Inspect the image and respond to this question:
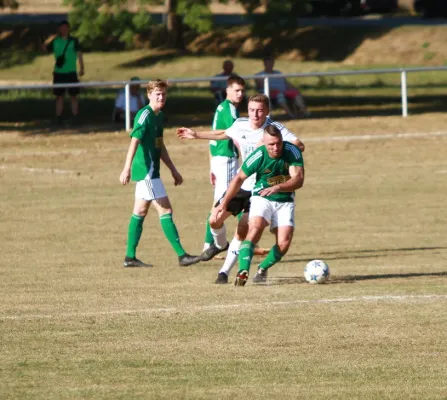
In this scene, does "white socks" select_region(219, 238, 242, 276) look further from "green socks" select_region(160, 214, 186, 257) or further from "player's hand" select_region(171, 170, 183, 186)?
"player's hand" select_region(171, 170, 183, 186)

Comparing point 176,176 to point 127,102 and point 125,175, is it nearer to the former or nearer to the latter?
point 125,175

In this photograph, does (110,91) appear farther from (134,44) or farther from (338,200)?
(338,200)

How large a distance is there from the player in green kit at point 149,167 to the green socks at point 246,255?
1717mm

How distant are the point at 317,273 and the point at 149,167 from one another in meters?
2.38

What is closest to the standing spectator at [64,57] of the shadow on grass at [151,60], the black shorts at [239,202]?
the black shorts at [239,202]

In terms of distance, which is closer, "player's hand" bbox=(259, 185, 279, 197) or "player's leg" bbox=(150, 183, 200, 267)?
"player's hand" bbox=(259, 185, 279, 197)

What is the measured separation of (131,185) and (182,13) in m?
29.6

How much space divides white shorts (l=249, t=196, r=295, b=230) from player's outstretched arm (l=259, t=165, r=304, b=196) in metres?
0.21

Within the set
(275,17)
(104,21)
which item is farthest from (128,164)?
(275,17)

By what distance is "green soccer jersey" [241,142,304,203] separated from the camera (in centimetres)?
1232

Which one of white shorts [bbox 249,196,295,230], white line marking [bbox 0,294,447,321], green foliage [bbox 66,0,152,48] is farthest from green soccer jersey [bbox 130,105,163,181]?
green foliage [bbox 66,0,152,48]

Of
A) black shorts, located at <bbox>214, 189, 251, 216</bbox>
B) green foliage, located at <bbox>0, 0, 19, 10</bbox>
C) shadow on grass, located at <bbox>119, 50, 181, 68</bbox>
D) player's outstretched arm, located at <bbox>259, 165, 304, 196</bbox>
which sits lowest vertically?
shadow on grass, located at <bbox>119, 50, 181, 68</bbox>

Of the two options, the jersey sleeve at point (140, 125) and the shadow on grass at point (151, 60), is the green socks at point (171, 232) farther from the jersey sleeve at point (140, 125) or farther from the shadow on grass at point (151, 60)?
the shadow on grass at point (151, 60)

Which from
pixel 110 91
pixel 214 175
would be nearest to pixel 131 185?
pixel 214 175
